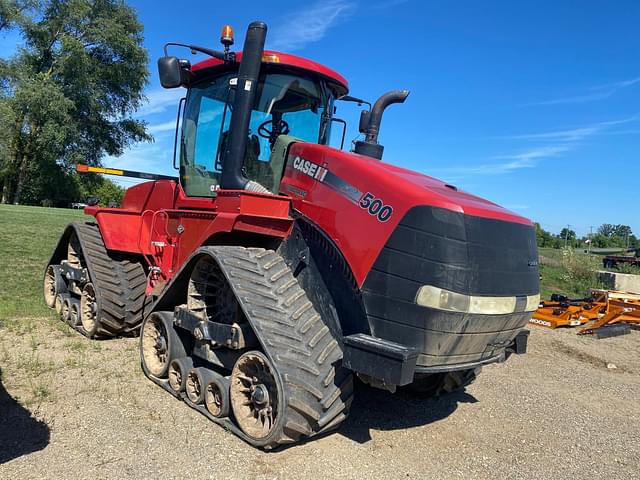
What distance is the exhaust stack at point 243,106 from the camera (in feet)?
14.2

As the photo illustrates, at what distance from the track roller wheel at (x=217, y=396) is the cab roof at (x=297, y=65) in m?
2.61

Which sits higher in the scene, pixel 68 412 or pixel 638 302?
pixel 638 302

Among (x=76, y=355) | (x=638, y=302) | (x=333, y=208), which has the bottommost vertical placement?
(x=76, y=355)

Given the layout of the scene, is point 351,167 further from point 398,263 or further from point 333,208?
point 398,263

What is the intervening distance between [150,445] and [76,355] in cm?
225

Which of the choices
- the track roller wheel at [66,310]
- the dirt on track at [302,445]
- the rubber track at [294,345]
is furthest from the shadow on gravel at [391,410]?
the track roller wheel at [66,310]

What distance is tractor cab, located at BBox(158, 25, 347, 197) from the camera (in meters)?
4.57

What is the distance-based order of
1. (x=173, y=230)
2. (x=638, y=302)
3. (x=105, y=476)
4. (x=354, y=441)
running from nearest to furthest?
(x=105, y=476)
(x=354, y=441)
(x=173, y=230)
(x=638, y=302)

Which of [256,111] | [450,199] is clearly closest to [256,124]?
[256,111]

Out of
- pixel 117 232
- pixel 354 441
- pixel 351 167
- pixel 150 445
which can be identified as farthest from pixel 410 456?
pixel 117 232

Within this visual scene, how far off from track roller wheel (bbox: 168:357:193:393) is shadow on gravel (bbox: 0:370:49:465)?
102 centimetres

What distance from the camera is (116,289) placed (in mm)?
6074

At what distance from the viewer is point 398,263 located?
3.38 m

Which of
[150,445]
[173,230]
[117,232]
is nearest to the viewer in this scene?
[150,445]
